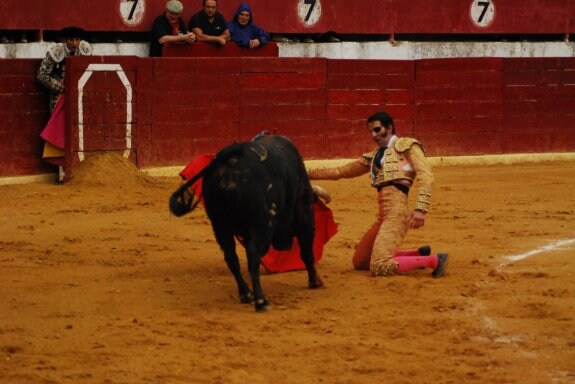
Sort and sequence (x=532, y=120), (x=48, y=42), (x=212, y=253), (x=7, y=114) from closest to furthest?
(x=212, y=253) → (x=7, y=114) → (x=48, y=42) → (x=532, y=120)

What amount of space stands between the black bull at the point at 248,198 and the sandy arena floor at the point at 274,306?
272 mm

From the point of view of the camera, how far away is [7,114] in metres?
11.5

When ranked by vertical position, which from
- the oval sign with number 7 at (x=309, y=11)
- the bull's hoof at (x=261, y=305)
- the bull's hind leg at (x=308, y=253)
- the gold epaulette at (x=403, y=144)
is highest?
the oval sign with number 7 at (x=309, y=11)

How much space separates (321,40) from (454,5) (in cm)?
215

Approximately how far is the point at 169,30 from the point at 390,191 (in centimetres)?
591

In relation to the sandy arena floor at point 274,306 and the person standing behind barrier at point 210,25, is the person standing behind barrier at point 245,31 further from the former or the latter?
the sandy arena floor at point 274,306

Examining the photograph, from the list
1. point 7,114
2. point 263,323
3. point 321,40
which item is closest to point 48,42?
point 7,114

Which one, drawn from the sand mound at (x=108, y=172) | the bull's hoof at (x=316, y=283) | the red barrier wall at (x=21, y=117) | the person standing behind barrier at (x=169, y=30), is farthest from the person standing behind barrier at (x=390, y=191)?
the person standing behind barrier at (x=169, y=30)

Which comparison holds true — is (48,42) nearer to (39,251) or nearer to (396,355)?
(39,251)

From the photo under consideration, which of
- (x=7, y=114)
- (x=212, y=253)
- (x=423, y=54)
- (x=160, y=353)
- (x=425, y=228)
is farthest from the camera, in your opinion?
(x=423, y=54)

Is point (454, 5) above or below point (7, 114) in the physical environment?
above

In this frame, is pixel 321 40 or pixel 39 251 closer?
pixel 39 251

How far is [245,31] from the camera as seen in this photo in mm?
13258

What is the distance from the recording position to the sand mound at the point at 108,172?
1141cm
